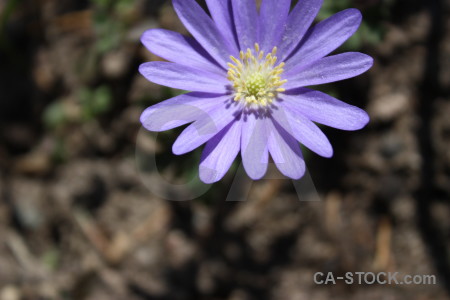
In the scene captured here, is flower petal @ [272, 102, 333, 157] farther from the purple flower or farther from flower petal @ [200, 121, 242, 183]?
flower petal @ [200, 121, 242, 183]

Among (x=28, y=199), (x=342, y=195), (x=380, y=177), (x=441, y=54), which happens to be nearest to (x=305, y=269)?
(x=342, y=195)

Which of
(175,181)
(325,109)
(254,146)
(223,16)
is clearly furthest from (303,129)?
(175,181)

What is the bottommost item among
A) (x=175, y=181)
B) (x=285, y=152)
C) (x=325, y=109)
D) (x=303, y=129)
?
(x=175, y=181)

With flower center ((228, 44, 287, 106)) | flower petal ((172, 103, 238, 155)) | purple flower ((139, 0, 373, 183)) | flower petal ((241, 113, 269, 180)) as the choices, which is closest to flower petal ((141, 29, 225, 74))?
purple flower ((139, 0, 373, 183))

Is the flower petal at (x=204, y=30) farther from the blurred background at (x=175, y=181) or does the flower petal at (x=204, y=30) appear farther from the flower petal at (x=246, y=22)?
the blurred background at (x=175, y=181)

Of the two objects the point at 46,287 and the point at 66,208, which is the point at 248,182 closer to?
the point at 66,208

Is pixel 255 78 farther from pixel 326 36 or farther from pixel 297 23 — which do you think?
pixel 326 36
